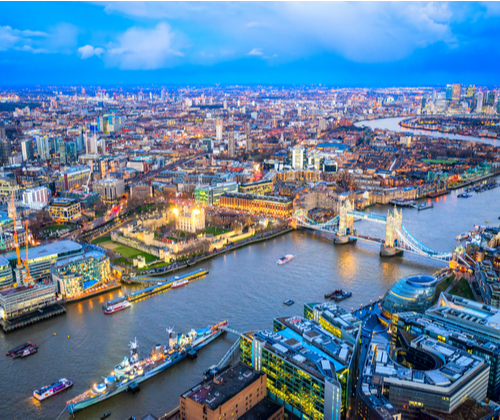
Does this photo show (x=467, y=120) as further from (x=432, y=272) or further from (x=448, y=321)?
(x=448, y=321)

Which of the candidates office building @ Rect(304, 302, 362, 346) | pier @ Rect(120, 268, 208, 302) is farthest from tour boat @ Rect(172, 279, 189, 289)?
office building @ Rect(304, 302, 362, 346)

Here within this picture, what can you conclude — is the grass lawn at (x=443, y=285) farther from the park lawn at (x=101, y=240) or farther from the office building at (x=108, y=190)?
the office building at (x=108, y=190)

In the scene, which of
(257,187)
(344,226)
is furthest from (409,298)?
(257,187)

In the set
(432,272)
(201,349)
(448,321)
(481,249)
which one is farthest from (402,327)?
(481,249)

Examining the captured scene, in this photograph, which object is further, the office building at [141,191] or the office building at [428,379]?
the office building at [141,191]

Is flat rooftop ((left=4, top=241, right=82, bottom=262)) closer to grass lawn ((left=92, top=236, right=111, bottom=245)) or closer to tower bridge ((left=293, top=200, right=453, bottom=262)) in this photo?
grass lawn ((left=92, top=236, right=111, bottom=245))

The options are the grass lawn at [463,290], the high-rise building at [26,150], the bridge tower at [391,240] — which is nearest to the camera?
the grass lawn at [463,290]

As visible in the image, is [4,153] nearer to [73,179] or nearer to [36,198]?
[73,179]

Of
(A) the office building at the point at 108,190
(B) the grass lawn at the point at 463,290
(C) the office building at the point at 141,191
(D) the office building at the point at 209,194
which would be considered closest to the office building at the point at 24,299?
(B) the grass lawn at the point at 463,290
